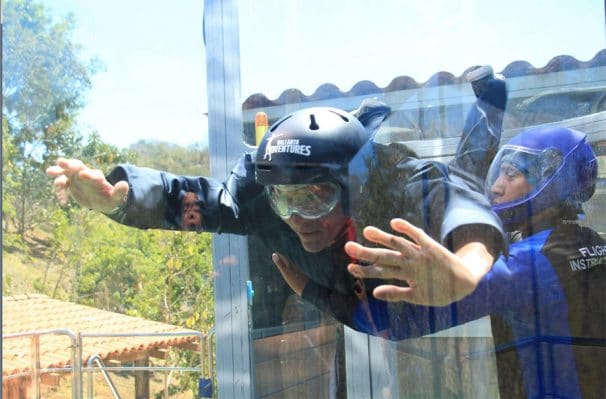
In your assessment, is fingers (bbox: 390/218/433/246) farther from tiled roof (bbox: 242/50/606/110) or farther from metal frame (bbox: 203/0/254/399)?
metal frame (bbox: 203/0/254/399)

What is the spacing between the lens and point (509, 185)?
1318 millimetres

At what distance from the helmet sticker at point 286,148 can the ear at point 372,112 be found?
16 cm

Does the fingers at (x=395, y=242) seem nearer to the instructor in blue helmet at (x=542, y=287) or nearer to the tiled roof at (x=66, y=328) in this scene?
the instructor in blue helmet at (x=542, y=287)

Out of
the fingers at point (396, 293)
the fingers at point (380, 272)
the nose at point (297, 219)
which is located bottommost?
the fingers at point (396, 293)

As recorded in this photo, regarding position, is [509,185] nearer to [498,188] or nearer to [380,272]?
[498,188]

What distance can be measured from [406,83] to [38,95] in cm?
79

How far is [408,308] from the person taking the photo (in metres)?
1.25

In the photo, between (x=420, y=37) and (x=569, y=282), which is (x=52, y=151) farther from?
(x=569, y=282)

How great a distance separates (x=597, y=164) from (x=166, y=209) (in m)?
0.88

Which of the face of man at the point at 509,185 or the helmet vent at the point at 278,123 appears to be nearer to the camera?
the face of man at the point at 509,185

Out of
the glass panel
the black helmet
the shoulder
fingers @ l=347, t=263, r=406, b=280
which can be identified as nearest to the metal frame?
the glass panel

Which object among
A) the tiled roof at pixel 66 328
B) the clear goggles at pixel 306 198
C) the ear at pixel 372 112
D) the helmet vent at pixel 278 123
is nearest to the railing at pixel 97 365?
the tiled roof at pixel 66 328

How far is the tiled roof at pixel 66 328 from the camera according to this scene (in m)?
1.48

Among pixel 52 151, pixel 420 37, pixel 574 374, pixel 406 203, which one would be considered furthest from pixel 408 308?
pixel 52 151
